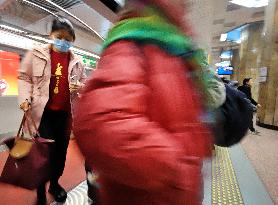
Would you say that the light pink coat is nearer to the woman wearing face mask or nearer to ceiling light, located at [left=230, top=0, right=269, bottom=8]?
the woman wearing face mask

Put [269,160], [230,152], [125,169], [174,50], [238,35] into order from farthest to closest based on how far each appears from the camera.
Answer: [238,35] → [230,152] → [269,160] → [174,50] → [125,169]

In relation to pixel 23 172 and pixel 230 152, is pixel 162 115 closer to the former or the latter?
pixel 23 172

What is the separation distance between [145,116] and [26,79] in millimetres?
1929

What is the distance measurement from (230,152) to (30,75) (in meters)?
3.62

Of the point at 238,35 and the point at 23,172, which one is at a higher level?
the point at 238,35

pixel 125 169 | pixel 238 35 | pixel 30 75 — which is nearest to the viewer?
pixel 125 169

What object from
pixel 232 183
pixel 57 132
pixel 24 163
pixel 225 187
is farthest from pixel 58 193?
pixel 232 183

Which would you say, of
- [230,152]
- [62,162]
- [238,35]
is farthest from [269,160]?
[238,35]

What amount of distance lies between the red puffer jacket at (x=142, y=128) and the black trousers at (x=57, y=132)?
178 centimetres

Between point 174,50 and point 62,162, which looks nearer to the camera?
point 174,50

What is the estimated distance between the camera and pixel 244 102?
0.78m

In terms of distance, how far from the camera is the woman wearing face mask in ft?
6.84

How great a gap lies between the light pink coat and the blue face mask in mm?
78

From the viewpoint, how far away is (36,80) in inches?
83.1
